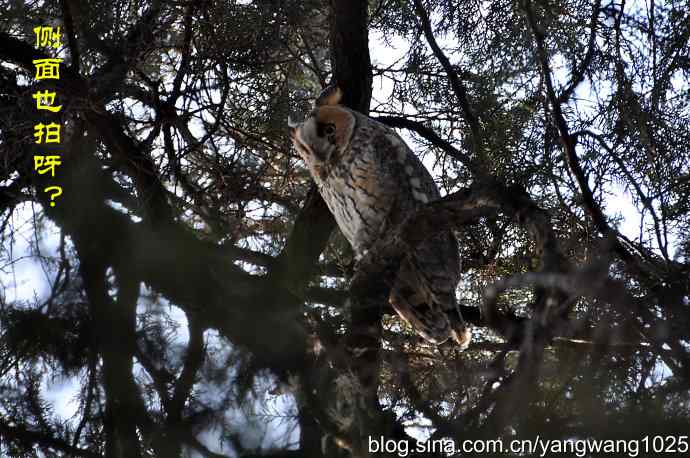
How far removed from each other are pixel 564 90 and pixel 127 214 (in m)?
1.49

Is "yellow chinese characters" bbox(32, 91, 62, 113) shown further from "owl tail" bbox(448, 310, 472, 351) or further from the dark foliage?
"owl tail" bbox(448, 310, 472, 351)

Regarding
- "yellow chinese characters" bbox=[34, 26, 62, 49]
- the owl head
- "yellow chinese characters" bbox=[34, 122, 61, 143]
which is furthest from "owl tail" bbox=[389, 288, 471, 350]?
"yellow chinese characters" bbox=[34, 26, 62, 49]

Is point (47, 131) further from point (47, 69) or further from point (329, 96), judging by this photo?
point (329, 96)

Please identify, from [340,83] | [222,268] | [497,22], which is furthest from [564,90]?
[222,268]

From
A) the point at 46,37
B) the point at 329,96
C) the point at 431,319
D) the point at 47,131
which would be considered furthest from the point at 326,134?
the point at 46,37

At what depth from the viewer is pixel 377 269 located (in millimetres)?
1822

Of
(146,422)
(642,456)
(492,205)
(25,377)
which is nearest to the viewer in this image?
(642,456)

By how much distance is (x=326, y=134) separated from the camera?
7.57 feet

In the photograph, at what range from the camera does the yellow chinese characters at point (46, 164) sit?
2.43 meters

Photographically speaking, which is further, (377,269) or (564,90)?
(564,90)

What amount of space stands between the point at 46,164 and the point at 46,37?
1.48 ft

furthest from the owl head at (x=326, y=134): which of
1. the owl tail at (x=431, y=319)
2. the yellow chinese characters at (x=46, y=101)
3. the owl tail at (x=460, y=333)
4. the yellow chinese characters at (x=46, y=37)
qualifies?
the yellow chinese characters at (x=46, y=37)

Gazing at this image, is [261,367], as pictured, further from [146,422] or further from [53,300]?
[53,300]

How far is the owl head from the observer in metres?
2.28
